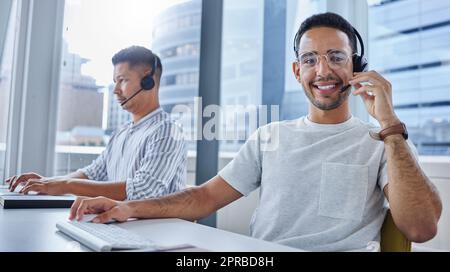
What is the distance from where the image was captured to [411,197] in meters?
1.04

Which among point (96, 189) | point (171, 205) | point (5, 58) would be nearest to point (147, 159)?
point (96, 189)

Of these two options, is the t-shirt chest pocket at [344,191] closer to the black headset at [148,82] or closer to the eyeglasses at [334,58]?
the eyeglasses at [334,58]

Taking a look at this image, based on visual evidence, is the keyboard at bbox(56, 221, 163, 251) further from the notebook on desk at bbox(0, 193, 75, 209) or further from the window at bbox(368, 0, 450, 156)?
the window at bbox(368, 0, 450, 156)

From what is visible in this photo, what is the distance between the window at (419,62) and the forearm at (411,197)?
31.4 inches

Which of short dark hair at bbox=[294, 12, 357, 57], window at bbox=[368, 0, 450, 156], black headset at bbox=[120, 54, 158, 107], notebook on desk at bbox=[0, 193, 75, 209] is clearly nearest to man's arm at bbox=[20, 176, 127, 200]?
notebook on desk at bbox=[0, 193, 75, 209]

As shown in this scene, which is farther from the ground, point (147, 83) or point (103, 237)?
point (147, 83)

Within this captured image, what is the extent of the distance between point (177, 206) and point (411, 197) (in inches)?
25.6

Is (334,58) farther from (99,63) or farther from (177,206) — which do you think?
(99,63)

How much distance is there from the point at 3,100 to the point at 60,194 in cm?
129

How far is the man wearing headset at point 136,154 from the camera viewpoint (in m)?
1.62

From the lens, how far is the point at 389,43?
2025 mm

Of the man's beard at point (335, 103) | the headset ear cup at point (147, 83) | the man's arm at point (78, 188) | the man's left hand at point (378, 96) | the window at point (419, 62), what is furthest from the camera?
the headset ear cup at point (147, 83)

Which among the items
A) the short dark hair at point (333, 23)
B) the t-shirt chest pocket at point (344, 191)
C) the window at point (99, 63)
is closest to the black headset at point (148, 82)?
the window at point (99, 63)

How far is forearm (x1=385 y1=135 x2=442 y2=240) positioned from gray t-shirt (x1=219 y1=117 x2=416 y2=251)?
9 centimetres
